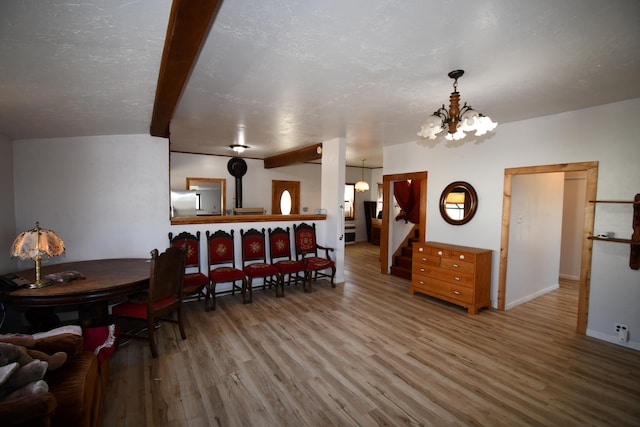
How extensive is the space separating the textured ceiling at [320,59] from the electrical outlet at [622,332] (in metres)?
2.35

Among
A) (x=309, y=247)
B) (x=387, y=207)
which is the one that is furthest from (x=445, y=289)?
(x=309, y=247)

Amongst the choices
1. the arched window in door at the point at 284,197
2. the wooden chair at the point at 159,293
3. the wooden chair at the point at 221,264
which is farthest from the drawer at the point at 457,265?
the arched window in door at the point at 284,197

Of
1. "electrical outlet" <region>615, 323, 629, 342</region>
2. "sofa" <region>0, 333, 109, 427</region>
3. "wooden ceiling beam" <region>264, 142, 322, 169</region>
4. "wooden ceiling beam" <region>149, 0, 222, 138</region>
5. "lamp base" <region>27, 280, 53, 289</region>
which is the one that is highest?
"wooden ceiling beam" <region>264, 142, 322, 169</region>

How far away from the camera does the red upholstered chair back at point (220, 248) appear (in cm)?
408

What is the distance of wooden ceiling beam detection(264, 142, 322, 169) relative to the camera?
18.7 feet

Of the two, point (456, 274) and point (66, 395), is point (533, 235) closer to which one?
point (456, 274)

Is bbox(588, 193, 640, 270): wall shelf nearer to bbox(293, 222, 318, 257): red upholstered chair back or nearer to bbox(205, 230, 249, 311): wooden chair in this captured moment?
bbox(293, 222, 318, 257): red upholstered chair back

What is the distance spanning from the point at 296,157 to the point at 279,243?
2.48 m

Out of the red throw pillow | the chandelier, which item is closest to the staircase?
the chandelier

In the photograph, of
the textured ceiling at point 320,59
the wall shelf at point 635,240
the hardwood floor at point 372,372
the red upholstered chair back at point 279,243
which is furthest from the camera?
the red upholstered chair back at point 279,243

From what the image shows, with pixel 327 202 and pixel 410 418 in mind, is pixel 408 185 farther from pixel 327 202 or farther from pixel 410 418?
pixel 410 418

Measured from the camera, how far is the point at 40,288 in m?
2.34

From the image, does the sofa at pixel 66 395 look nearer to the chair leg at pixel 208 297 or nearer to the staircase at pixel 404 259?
the chair leg at pixel 208 297

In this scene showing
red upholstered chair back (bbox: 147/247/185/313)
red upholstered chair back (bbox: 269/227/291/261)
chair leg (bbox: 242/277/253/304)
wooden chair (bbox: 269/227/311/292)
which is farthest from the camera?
red upholstered chair back (bbox: 269/227/291/261)
